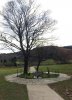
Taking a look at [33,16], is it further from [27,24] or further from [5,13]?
[5,13]

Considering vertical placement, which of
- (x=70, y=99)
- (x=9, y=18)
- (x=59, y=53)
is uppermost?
(x=9, y=18)

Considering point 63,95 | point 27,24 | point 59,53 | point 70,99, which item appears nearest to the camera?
point 70,99

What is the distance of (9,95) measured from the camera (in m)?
14.2

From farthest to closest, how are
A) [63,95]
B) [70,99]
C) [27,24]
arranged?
[27,24] < [63,95] < [70,99]

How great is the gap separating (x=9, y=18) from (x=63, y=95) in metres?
16.0

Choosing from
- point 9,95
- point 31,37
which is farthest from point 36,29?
point 9,95

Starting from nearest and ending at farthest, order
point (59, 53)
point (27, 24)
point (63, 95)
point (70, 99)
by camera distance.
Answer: point (70, 99) < point (63, 95) < point (27, 24) < point (59, 53)

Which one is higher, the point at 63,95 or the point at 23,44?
the point at 23,44

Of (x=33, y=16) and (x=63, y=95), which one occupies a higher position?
(x=33, y=16)

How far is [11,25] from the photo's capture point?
28.1 meters

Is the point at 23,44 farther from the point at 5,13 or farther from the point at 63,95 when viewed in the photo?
the point at 63,95

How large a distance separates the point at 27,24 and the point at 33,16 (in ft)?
4.48

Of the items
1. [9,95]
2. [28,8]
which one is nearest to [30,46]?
[28,8]

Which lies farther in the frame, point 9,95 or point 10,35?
point 10,35
